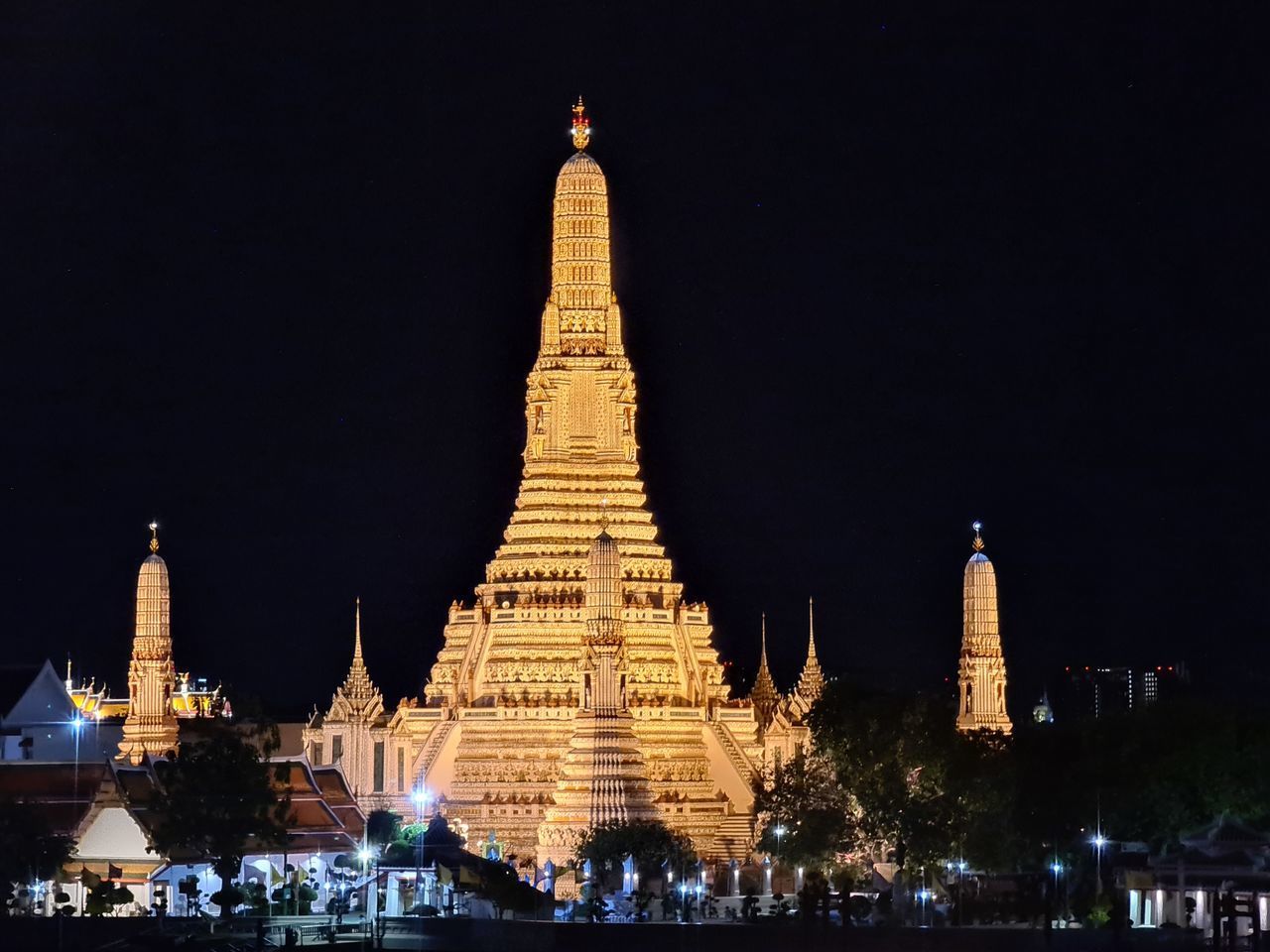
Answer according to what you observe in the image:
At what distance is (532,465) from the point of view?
127250mm

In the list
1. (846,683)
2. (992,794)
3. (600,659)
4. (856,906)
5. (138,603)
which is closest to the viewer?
(856,906)

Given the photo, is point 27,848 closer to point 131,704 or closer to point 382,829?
point 382,829

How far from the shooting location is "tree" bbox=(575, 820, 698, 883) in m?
114

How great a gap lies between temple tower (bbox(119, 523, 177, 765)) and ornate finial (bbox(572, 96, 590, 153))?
18360mm

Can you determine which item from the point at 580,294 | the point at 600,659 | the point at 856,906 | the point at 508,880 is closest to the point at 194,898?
the point at 508,880

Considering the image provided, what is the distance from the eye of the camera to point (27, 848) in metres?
100

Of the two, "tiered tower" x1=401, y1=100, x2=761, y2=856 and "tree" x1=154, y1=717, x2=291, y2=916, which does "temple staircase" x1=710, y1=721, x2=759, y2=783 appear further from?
"tree" x1=154, y1=717, x2=291, y2=916

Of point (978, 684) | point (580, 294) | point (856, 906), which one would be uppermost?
point (580, 294)

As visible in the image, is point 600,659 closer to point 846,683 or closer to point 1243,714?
point 846,683

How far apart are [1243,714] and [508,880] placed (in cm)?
2391

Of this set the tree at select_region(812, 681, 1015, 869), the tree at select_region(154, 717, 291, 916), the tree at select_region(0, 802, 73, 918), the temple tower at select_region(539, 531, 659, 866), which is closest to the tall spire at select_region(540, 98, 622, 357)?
the temple tower at select_region(539, 531, 659, 866)

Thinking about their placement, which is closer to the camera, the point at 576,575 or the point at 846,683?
the point at 846,683

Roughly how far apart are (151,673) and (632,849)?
2078 cm

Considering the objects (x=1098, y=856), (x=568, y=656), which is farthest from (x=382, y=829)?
(x=1098, y=856)
